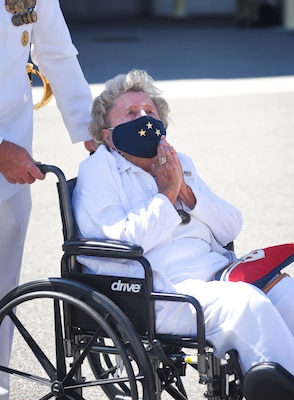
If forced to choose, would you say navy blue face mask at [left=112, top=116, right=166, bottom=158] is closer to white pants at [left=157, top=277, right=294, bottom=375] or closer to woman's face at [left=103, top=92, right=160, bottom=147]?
Answer: woman's face at [left=103, top=92, right=160, bottom=147]

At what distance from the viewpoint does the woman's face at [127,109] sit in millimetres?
3776

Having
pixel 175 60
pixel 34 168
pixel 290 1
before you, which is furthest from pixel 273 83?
pixel 34 168

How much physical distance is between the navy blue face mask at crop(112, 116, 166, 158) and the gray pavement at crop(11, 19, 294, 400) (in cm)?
39

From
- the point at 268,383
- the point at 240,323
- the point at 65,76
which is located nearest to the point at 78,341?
the point at 240,323

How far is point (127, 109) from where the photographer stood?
12.4ft

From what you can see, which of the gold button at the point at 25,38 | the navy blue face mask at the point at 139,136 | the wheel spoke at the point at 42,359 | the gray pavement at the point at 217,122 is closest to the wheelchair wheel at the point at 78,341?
the wheel spoke at the point at 42,359

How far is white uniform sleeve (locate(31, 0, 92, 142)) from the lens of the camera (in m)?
4.02

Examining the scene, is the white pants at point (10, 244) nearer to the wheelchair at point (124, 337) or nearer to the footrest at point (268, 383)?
the wheelchair at point (124, 337)

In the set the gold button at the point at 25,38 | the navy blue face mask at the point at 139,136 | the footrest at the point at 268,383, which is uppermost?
the gold button at the point at 25,38

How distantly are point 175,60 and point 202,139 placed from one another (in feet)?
20.6

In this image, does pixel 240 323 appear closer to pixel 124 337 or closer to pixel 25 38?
pixel 124 337

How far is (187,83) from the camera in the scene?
41.8ft

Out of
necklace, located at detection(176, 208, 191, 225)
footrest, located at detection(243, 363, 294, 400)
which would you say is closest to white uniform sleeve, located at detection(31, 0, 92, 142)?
necklace, located at detection(176, 208, 191, 225)

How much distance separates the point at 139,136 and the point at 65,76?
0.59 m
